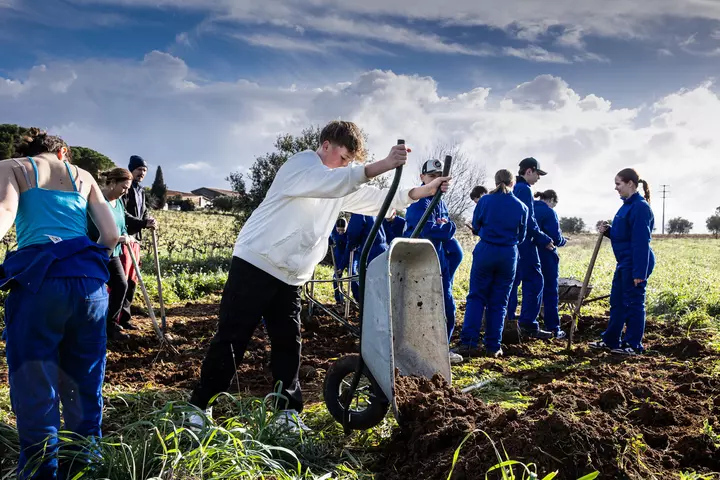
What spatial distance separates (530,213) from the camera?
7113 mm

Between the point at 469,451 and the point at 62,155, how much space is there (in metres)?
2.54

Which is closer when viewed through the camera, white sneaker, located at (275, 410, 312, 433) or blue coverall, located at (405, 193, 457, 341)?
white sneaker, located at (275, 410, 312, 433)

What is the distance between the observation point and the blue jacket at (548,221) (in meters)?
7.70

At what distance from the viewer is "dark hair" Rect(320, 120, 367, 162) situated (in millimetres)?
3361

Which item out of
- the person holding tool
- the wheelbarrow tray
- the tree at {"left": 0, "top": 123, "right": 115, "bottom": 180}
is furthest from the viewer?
the tree at {"left": 0, "top": 123, "right": 115, "bottom": 180}

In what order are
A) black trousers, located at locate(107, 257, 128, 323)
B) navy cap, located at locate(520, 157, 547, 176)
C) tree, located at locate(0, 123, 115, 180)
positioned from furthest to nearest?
tree, located at locate(0, 123, 115, 180), navy cap, located at locate(520, 157, 547, 176), black trousers, located at locate(107, 257, 128, 323)

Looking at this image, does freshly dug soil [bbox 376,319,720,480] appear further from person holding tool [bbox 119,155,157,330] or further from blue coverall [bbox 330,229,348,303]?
blue coverall [bbox 330,229,348,303]

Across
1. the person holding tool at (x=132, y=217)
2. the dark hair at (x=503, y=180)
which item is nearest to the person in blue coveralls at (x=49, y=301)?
the person holding tool at (x=132, y=217)

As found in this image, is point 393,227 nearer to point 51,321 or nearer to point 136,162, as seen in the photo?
point 136,162

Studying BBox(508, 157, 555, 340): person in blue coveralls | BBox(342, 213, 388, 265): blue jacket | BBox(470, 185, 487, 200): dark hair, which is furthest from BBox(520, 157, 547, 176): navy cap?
BBox(342, 213, 388, 265): blue jacket

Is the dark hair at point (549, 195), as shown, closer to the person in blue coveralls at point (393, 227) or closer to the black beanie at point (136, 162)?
the person in blue coveralls at point (393, 227)

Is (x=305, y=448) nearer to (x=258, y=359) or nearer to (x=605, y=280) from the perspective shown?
(x=258, y=359)

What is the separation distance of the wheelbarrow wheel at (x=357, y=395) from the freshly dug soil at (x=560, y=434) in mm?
127

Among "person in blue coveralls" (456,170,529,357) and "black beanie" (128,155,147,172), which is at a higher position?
"black beanie" (128,155,147,172)
